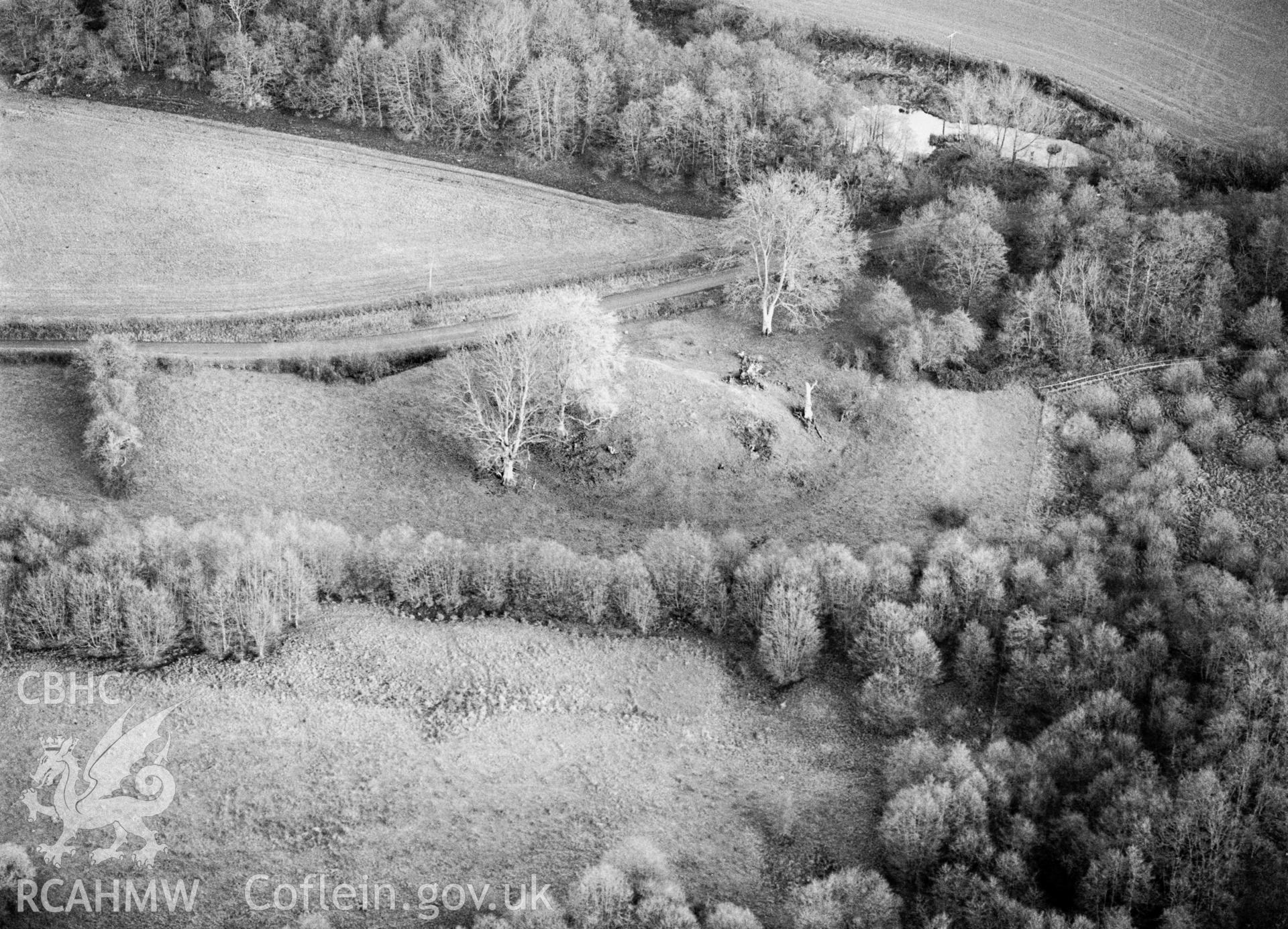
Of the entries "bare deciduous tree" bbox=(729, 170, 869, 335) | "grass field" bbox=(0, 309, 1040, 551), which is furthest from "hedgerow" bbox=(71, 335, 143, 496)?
"bare deciduous tree" bbox=(729, 170, 869, 335)

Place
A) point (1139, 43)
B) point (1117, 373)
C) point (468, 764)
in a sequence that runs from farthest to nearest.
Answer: point (1139, 43) < point (1117, 373) < point (468, 764)

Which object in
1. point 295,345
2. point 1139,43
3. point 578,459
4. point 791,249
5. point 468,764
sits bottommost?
point 468,764

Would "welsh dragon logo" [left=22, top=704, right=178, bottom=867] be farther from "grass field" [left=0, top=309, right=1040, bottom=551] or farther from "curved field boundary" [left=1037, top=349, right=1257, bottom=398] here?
"curved field boundary" [left=1037, top=349, right=1257, bottom=398]

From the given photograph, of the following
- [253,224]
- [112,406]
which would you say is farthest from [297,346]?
[253,224]

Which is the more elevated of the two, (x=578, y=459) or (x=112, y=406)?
(x=578, y=459)

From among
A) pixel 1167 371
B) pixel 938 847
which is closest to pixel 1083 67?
pixel 1167 371

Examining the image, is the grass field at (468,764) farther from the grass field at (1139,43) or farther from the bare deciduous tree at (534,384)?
the grass field at (1139,43)

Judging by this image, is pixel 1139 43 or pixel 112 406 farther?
pixel 1139 43

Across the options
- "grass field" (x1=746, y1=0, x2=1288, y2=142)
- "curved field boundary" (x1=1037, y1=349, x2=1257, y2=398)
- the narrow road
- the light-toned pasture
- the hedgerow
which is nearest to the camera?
the hedgerow

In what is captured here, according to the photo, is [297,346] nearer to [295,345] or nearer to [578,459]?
[295,345]
